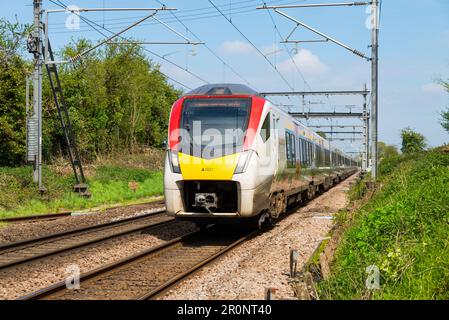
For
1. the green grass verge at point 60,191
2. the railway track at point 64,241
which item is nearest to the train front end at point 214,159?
the railway track at point 64,241

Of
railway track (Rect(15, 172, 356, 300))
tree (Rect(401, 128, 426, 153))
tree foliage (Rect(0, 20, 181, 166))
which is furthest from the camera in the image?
tree (Rect(401, 128, 426, 153))

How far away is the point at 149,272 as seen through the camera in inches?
354

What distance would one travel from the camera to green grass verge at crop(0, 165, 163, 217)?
19578 millimetres

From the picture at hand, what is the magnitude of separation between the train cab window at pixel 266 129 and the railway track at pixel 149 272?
2.27 meters

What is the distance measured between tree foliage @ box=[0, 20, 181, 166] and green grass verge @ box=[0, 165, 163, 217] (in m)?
2.56

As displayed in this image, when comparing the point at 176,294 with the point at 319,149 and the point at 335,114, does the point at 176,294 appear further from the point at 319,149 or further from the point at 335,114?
the point at 335,114

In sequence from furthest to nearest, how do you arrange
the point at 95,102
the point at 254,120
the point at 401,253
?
the point at 95,102, the point at 254,120, the point at 401,253

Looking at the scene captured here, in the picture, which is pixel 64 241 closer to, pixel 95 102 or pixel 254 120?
pixel 254 120

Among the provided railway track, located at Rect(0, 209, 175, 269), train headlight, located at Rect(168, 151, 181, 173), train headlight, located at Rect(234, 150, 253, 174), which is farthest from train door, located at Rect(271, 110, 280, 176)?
railway track, located at Rect(0, 209, 175, 269)

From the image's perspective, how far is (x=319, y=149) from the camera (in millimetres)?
25844

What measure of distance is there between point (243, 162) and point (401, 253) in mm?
4732

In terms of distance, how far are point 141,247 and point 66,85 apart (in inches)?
948

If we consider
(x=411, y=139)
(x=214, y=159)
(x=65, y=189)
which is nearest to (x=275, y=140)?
(x=214, y=159)

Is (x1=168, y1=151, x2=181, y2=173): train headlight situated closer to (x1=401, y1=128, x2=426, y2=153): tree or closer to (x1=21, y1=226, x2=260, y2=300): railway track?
(x1=21, y1=226, x2=260, y2=300): railway track
